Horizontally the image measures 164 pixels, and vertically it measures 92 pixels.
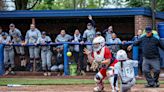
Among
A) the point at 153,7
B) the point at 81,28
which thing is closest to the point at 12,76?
the point at 81,28

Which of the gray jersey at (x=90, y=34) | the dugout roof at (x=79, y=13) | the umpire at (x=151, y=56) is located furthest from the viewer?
the dugout roof at (x=79, y=13)

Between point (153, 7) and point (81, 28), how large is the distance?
375 cm

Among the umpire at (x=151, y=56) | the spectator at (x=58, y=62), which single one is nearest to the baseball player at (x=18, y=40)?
the spectator at (x=58, y=62)

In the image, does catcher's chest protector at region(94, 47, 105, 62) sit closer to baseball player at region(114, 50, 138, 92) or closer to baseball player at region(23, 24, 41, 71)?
baseball player at region(114, 50, 138, 92)

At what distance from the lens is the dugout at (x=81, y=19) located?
19281 millimetres

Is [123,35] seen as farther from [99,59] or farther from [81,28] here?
[99,59]

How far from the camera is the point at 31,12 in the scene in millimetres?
20141

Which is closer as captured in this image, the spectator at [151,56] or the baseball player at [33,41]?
the spectator at [151,56]

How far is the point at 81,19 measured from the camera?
69.8 feet

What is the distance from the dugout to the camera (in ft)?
63.3

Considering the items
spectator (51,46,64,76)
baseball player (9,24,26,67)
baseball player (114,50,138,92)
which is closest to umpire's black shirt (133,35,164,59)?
baseball player (114,50,138,92)

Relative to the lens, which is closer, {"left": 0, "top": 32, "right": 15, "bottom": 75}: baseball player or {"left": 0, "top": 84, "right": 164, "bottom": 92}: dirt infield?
{"left": 0, "top": 84, "right": 164, "bottom": 92}: dirt infield

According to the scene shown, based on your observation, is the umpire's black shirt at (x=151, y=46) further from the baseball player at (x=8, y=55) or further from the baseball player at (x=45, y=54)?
the baseball player at (x=8, y=55)

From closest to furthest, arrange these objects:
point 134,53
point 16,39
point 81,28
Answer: point 134,53 < point 16,39 < point 81,28
